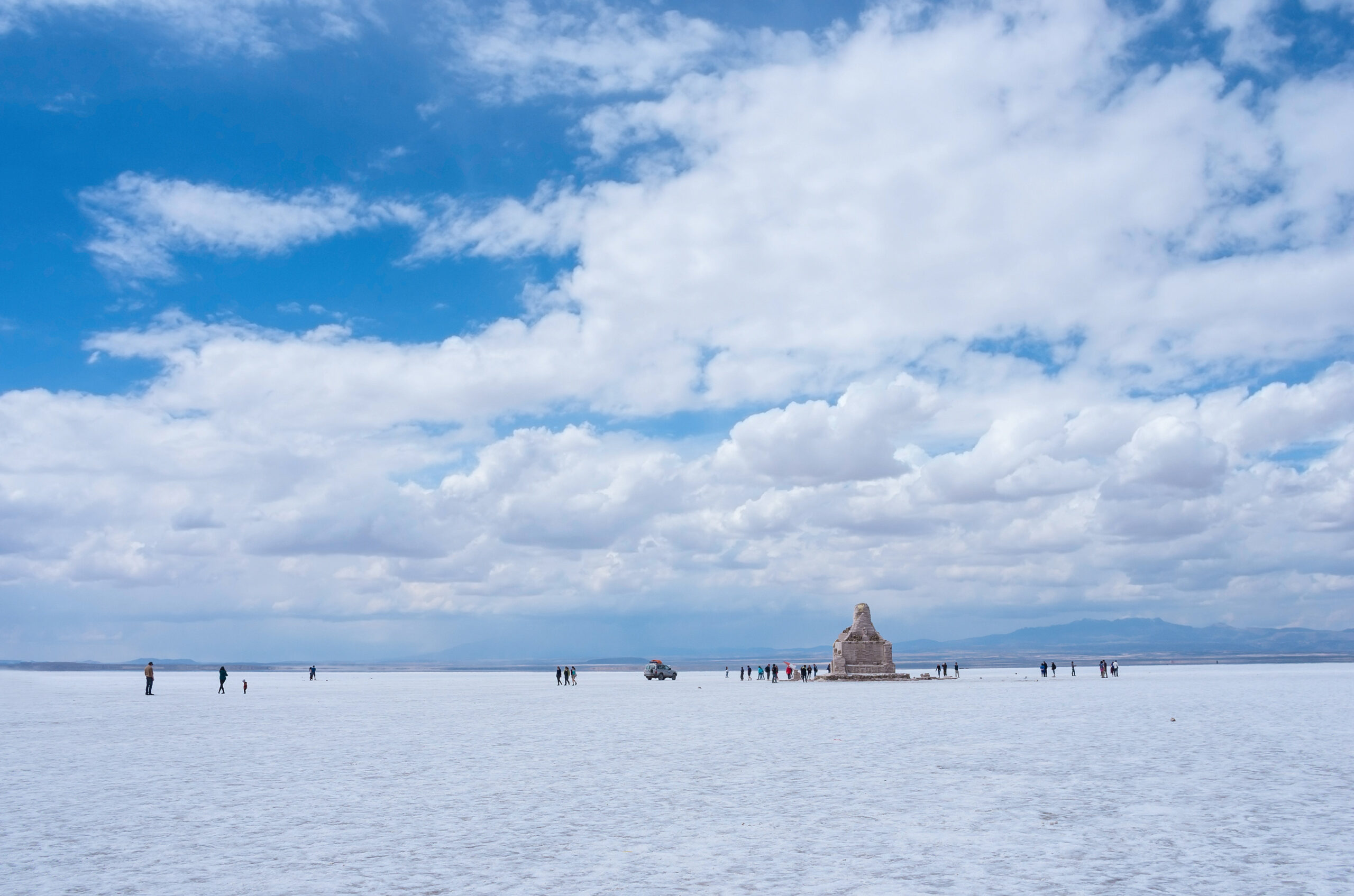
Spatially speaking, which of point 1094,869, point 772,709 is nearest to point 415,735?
point 772,709

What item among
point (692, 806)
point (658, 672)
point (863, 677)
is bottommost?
point (658, 672)

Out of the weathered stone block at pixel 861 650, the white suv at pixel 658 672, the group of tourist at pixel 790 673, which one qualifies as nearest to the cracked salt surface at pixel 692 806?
the weathered stone block at pixel 861 650

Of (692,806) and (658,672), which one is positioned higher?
(692,806)

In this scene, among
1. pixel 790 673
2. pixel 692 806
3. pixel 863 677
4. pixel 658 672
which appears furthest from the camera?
pixel 658 672

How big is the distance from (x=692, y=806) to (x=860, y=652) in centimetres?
5262

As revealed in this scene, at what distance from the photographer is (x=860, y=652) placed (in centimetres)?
6556

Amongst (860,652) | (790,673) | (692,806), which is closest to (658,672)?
(790,673)

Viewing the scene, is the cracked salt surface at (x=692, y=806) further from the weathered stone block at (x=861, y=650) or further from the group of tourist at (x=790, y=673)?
the group of tourist at (x=790, y=673)

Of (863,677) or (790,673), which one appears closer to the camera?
(863,677)

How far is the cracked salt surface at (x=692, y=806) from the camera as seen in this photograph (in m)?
→ 10.6

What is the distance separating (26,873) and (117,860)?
0.91 m

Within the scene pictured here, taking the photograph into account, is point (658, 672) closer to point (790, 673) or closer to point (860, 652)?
point (790, 673)

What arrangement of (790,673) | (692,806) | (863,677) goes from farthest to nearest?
(790,673), (863,677), (692,806)

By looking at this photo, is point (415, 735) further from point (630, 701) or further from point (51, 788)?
point (630, 701)
